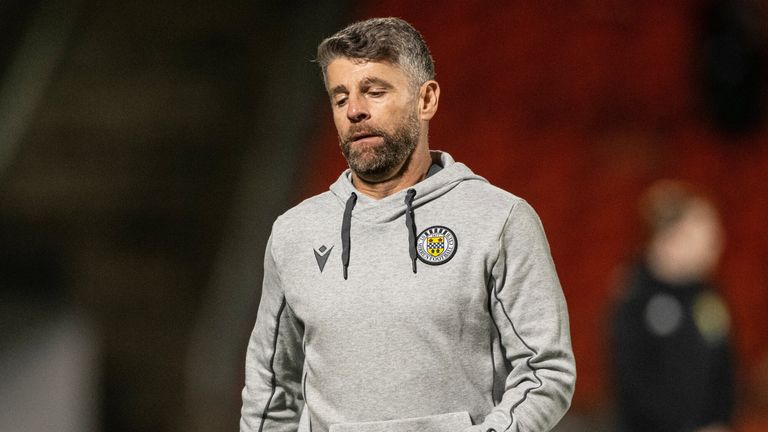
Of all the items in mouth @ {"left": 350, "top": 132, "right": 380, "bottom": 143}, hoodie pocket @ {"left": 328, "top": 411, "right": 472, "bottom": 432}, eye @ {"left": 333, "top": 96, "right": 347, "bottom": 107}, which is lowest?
hoodie pocket @ {"left": 328, "top": 411, "right": 472, "bottom": 432}

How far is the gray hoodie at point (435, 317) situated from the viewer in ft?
6.58

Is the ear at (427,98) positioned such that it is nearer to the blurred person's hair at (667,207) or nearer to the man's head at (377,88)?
the man's head at (377,88)

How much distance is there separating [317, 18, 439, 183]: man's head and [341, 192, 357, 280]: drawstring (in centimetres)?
8

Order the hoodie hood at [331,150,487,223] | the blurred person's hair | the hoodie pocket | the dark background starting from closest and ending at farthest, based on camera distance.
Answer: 1. the hoodie pocket
2. the hoodie hood at [331,150,487,223]
3. the blurred person's hair
4. the dark background

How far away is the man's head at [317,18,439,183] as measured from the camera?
6.71 ft

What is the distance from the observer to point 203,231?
667 centimetres

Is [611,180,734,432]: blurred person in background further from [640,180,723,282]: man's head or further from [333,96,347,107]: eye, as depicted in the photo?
[333,96,347,107]: eye

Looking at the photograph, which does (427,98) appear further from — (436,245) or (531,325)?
(531,325)

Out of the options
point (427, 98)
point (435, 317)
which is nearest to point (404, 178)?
point (427, 98)

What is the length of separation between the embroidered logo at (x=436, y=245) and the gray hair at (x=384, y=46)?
0.25 metres

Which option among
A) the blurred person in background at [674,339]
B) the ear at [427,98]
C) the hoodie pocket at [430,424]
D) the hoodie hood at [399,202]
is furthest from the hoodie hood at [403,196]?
the blurred person in background at [674,339]

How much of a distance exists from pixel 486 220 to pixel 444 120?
18.2 ft

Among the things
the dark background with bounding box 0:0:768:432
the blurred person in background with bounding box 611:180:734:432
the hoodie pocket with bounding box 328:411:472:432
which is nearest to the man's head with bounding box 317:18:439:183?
the hoodie pocket with bounding box 328:411:472:432

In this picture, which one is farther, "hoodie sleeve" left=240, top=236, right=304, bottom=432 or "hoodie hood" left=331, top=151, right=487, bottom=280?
"hoodie sleeve" left=240, top=236, right=304, bottom=432
